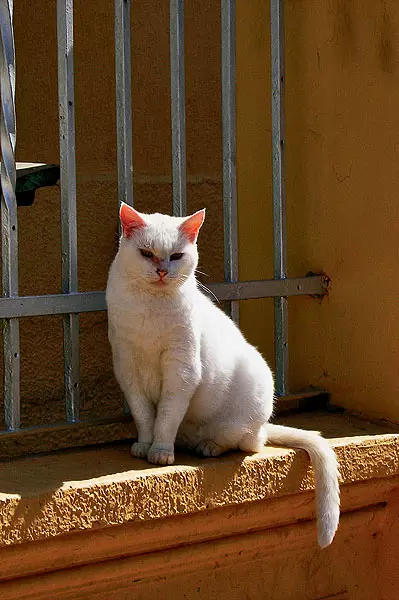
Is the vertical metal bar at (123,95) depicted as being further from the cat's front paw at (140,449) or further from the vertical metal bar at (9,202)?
the cat's front paw at (140,449)

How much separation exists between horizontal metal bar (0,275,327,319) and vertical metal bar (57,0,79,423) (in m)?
0.04

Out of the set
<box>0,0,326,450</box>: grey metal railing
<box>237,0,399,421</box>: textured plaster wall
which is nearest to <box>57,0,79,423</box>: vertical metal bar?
<box>0,0,326,450</box>: grey metal railing

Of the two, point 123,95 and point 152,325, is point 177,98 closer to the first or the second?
point 123,95

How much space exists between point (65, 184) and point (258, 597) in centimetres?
134

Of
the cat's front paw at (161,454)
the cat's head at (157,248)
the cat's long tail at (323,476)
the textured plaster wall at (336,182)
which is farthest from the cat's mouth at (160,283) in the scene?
the textured plaster wall at (336,182)

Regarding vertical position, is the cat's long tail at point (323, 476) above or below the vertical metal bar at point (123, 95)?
below

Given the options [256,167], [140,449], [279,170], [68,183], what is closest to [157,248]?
[68,183]

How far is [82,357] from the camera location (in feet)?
12.9

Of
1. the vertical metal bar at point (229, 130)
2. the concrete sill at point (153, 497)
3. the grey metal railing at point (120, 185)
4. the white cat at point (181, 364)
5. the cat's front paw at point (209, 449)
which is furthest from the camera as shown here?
the vertical metal bar at point (229, 130)

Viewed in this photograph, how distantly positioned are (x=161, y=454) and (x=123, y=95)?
98 cm

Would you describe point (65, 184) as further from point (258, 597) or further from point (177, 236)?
point (258, 597)

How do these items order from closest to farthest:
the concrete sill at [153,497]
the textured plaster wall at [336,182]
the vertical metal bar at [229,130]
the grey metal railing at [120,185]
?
the concrete sill at [153,497], the grey metal railing at [120,185], the vertical metal bar at [229,130], the textured plaster wall at [336,182]

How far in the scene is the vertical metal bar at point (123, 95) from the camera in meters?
2.88

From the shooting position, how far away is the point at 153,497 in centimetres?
270
